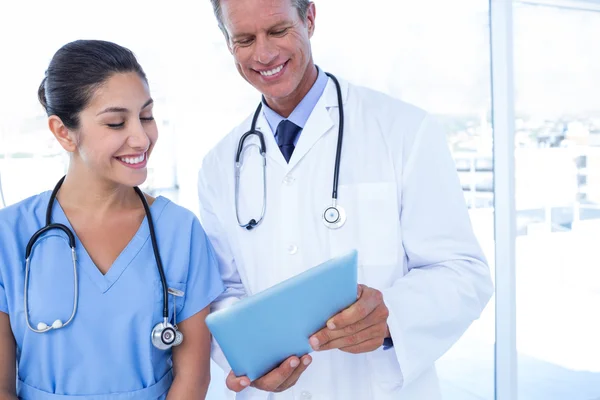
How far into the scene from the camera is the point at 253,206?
49.7 inches

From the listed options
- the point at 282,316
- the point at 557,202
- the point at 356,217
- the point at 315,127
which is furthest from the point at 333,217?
the point at 557,202

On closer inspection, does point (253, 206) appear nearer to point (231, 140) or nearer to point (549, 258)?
point (231, 140)

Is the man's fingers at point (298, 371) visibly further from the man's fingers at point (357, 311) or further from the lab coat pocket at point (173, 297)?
the lab coat pocket at point (173, 297)

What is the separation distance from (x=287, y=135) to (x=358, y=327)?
1.67 feet

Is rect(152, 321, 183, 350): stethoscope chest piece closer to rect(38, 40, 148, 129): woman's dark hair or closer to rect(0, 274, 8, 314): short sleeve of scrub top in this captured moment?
rect(0, 274, 8, 314): short sleeve of scrub top

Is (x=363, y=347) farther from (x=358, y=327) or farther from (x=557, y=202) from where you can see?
(x=557, y=202)

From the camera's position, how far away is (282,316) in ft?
2.96

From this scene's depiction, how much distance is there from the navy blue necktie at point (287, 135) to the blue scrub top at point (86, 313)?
1.15ft

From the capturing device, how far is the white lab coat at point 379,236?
1.13 metres

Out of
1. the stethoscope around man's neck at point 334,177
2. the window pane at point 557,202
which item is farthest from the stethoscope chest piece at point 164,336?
the window pane at point 557,202

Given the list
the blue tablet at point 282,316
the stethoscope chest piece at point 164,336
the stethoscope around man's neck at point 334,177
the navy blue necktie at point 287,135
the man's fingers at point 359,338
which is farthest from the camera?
the navy blue necktie at point 287,135

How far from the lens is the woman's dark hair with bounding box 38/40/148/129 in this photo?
112 cm

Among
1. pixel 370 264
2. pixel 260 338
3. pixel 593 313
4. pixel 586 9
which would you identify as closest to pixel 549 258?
pixel 593 313

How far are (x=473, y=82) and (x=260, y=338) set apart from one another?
2.09 meters
